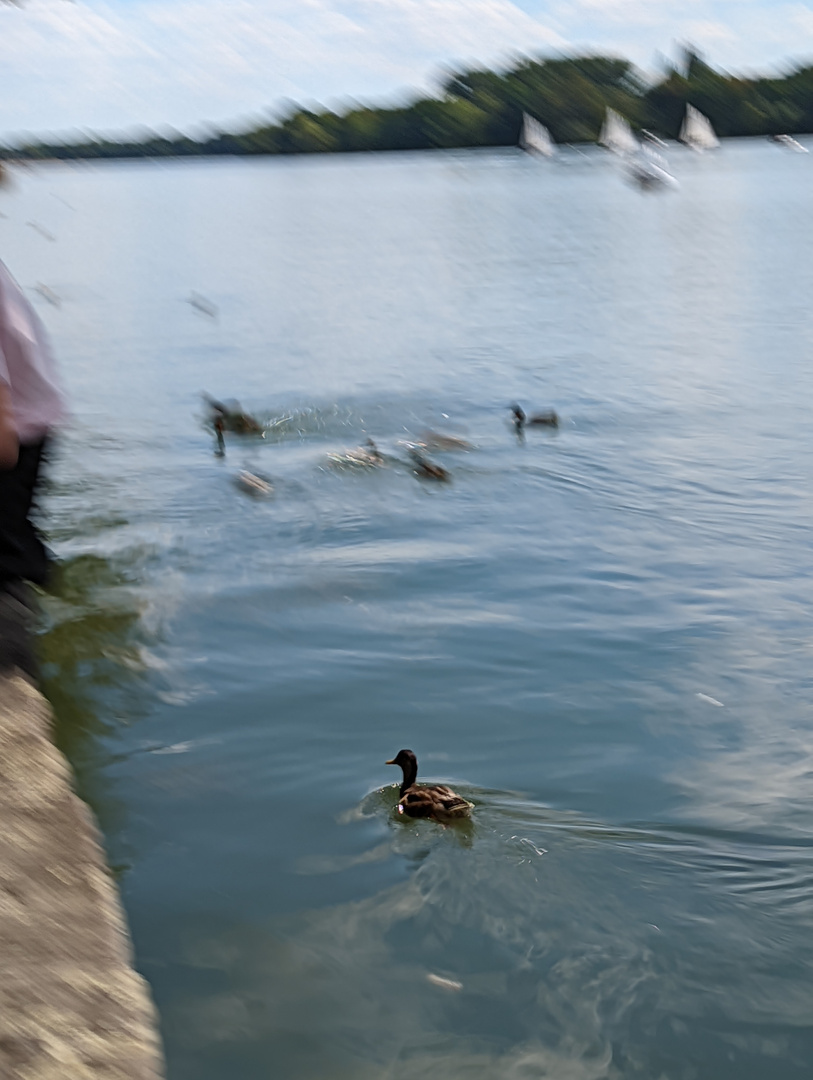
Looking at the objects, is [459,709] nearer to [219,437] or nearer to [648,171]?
[219,437]

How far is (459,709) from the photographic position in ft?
26.4

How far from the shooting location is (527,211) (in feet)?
224

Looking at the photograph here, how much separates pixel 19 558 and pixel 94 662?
518 cm

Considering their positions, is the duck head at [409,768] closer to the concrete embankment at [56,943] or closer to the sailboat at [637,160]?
the concrete embankment at [56,943]

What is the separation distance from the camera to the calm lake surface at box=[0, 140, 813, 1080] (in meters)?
5.16

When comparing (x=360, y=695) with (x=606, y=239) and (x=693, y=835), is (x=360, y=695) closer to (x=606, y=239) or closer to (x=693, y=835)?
(x=693, y=835)

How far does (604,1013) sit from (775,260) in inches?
1368

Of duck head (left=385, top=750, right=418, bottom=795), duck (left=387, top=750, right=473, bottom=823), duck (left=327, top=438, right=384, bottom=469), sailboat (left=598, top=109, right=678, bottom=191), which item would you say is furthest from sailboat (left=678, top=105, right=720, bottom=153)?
duck (left=387, top=750, right=473, bottom=823)

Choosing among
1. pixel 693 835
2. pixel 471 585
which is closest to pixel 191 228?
pixel 471 585

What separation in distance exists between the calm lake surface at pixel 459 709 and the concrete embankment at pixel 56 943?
172cm

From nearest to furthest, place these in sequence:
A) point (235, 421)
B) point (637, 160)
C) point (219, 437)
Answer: point (219, 437) < point (235, 421) < point (637, 160)

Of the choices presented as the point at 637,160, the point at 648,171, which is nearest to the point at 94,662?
the point at 648,171

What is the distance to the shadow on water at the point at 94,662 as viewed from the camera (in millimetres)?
7422

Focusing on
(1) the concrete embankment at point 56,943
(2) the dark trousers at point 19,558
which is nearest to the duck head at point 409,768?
(2) the dark trousers at point 19,558
